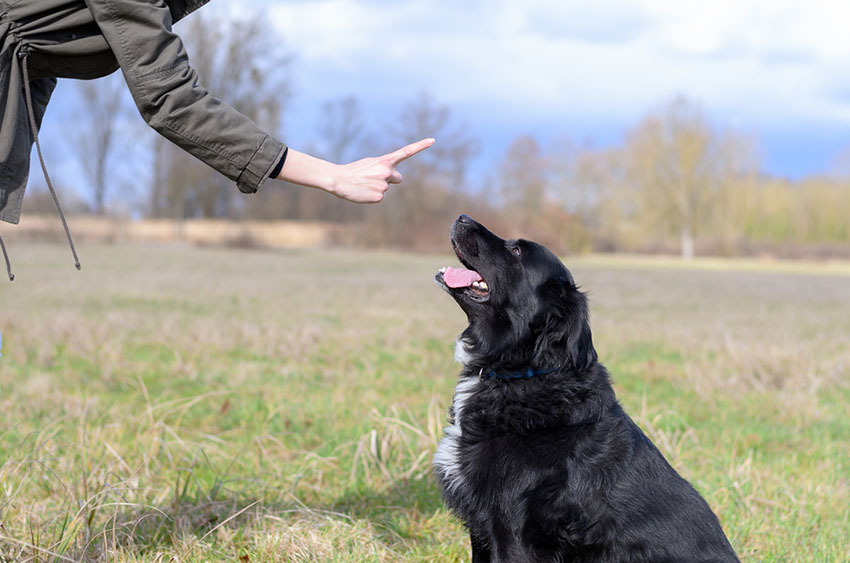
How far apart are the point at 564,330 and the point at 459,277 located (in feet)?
1.75

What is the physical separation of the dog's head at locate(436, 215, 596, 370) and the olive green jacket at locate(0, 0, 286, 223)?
1.19m

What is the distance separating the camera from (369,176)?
2.10 meters

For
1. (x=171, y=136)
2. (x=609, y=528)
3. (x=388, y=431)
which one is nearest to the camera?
(x=171, y=136)

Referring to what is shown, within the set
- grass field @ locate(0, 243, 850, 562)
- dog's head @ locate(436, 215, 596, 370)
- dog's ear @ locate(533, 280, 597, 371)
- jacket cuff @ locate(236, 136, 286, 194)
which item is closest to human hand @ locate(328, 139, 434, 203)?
jacket cuff @ locate(236, 136, 286, 194)

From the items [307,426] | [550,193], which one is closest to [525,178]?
[550,193]

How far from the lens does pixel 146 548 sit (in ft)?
9.38

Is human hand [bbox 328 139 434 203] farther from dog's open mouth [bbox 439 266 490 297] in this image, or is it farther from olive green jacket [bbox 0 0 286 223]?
dog's open mouth [bbox 439 266 490 297]

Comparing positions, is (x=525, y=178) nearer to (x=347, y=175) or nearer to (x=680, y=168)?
(x=680, y=168)

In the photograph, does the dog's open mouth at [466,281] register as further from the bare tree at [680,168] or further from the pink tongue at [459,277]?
the bare tree at [680,168]

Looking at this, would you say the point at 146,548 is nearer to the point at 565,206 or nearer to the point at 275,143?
the point at 275,143

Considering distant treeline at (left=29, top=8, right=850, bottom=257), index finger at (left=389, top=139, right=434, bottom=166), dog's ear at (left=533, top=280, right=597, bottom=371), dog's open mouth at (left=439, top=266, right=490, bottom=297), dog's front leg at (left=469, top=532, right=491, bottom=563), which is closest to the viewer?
index finger at (left=389, top=139, right=434, bottom=166)

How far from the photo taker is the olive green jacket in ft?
6.25

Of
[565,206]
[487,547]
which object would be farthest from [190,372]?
[565,206]

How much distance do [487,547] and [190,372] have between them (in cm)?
454
